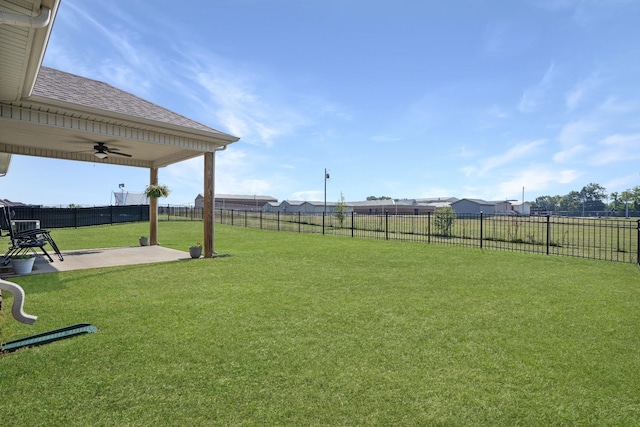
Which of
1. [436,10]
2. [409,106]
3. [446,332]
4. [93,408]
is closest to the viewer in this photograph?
[93,408]

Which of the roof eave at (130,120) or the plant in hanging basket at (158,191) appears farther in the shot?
the plant in hanging basket at (158,191)

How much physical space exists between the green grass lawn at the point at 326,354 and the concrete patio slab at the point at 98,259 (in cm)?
102

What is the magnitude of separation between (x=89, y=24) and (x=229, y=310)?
265 inches

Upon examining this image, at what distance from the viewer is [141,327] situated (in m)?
3.49

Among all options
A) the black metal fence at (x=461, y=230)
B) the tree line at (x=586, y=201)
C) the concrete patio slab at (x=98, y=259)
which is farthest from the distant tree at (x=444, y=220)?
the tree line at (x=586, y=201)

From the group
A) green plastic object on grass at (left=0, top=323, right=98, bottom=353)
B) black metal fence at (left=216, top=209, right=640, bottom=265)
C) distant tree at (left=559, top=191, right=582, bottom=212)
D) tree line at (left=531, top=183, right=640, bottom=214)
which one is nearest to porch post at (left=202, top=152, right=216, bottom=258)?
green plastic object on grass at (left=0, top=323, right=98, bottom=353)

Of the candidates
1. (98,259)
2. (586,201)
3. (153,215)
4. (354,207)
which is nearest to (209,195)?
(98,259)

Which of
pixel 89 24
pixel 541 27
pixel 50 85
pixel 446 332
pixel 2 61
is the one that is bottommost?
pixel 446 332

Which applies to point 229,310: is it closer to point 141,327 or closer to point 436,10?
point 141,327

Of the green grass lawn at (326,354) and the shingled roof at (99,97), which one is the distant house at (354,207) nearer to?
the shingled roof at (99,97)

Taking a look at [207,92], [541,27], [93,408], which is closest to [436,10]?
[541,27]

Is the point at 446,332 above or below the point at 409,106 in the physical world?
below

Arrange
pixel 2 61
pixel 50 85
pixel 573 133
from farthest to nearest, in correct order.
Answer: pixel 573 133
pixel 50 85
pixel 2 61

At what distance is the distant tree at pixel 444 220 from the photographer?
15029 mm
